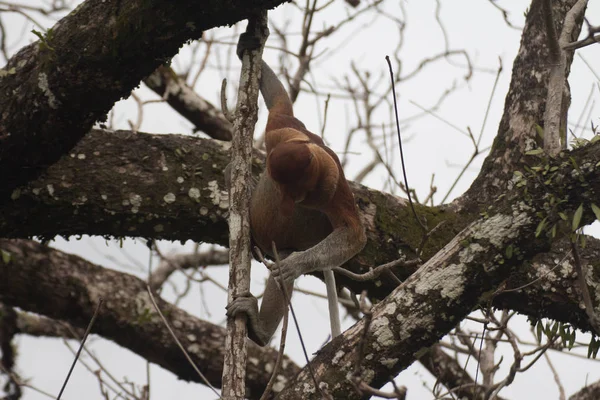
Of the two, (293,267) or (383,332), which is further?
(293,267)

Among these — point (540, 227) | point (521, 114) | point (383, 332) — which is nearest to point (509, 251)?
point (540, 227)

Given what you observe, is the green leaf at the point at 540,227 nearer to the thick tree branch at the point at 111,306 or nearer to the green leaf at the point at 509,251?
the green leaf at the point at 509,251

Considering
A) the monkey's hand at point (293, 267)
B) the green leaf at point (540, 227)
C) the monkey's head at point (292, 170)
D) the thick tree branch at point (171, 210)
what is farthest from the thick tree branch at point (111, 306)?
the green leaf at point (540, 227)

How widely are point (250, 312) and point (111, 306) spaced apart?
2121 millimetres

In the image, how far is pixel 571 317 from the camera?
167 inches

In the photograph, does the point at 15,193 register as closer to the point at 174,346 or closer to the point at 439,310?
the point at 174,346

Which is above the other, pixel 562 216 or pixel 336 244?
pixel 336 244

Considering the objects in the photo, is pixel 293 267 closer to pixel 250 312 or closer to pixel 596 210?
pixel 250 312

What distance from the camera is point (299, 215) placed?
13.5 ft

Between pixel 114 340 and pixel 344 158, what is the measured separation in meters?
2.65

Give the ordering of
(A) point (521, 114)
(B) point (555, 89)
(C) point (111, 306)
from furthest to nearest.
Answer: (C) point (111, 306), (A) point (521, 114), (B) point (555, 89)

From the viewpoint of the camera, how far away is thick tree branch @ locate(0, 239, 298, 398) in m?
5.20

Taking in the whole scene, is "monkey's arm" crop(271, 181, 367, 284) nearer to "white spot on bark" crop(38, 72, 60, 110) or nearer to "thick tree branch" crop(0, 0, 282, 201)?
"thick tree branch" crop(0, 0, 282, 201)

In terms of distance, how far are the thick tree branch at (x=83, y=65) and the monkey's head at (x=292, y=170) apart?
2.15 ft
